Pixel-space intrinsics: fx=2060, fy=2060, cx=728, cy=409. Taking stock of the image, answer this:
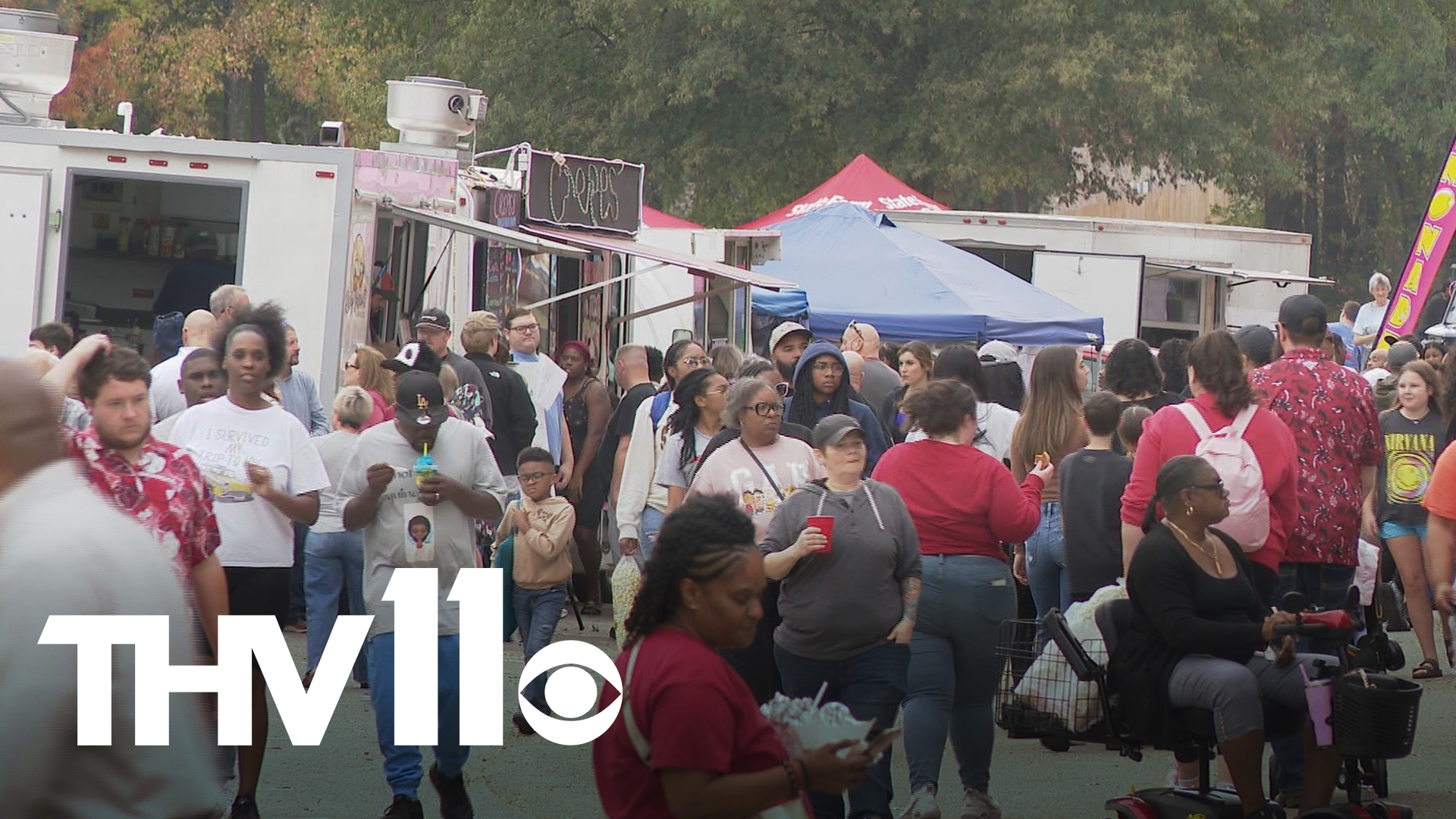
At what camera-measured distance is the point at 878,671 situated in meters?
7.18

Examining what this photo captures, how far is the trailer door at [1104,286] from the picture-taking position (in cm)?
2417

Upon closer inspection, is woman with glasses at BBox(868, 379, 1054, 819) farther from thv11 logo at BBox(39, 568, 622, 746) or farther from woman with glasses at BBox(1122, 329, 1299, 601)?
thv11 logo at BBox(39, 568, 622, 746)

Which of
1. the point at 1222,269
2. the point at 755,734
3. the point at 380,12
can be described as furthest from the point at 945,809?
the point at 380,12

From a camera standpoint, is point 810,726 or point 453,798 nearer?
point 810,726

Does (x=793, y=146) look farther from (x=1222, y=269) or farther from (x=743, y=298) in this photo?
(x=743, y=298)

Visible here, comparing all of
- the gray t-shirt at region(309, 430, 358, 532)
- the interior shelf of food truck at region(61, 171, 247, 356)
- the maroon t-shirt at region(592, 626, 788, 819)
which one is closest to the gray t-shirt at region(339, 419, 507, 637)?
the gray t-shirt at region(309, 430, 358, 532)

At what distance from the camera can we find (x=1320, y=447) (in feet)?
26.9

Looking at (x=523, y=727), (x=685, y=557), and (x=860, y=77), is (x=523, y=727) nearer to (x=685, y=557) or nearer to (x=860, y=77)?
(x=685, y=557)

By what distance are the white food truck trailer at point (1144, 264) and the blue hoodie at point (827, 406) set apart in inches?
585

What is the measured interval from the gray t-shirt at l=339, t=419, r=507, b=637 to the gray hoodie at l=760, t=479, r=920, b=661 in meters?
1.14

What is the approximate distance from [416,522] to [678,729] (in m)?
3.52

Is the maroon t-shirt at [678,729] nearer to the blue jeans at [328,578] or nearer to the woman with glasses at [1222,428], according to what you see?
the woman with glasses at [1222,428]

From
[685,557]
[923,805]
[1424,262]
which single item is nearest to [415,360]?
[923,805]

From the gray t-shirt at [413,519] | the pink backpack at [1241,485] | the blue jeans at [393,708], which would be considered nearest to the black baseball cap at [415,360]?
the gray t-shirt at [413,519]
